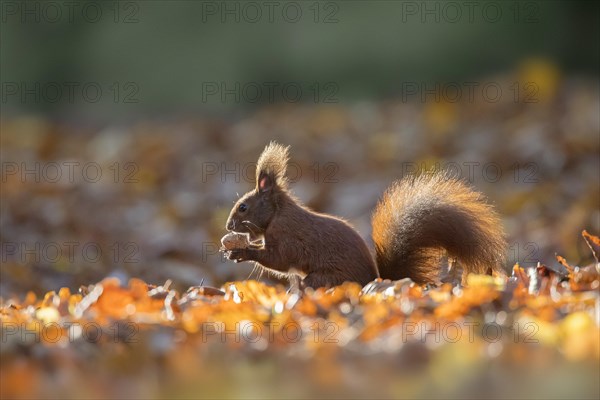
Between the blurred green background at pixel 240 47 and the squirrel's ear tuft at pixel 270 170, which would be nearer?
the squirrel's ear tuft at pixel 270 170

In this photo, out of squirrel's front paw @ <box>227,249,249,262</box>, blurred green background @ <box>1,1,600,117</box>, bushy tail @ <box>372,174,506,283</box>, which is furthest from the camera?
blurred green background @ <box>1,1,600,117</box>

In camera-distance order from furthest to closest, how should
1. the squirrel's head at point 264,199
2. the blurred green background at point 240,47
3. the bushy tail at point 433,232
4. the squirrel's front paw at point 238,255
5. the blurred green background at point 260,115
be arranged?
the blurred green background at point 240,47
the blurred green background at point 260,115
the squirrel's head at point 264,199
the squirrel's front paw at point 238,255
the bushy tail at point 433,232

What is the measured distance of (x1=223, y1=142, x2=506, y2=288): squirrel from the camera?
12.8 feet

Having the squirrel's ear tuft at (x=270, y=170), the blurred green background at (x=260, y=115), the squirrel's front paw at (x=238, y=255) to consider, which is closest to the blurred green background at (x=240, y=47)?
the blurred green background at (x=260, y=115)

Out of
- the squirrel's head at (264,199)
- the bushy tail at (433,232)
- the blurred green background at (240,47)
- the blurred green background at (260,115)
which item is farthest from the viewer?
the blurred green background at (240,47)

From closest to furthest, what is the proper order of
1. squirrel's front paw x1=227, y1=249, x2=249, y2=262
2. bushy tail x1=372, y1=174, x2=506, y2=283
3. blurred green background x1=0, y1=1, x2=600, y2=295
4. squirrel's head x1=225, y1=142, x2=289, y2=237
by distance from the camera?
bushy tail x1=372, y1=174, x2=506, y2=283
squirrel's front paw x1=227, y1=249, x2=249, y2=262
squirrel's head x1=225, y1=142, x2=289, y2=237
blurred green background x1=0, y1=1, x2=600, y2=295

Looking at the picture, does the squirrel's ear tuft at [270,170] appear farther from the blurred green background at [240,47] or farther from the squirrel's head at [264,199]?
the blurred green background at [240,47]

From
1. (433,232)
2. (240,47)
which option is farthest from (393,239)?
(240,47)

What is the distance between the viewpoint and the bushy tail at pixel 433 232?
3895mm

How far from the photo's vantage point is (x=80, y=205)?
8328mm

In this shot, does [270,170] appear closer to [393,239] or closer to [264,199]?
[264,199]

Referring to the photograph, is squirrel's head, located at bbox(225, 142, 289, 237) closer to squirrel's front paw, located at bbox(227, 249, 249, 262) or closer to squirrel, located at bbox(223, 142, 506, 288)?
squirrel, located at bbox(223, 142, 506, 288)

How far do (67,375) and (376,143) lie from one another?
7482 millimetres

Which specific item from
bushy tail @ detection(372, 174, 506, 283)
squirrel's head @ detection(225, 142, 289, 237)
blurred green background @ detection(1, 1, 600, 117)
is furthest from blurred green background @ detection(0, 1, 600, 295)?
bushy tail @ detection(372, 174, 506, 283)
